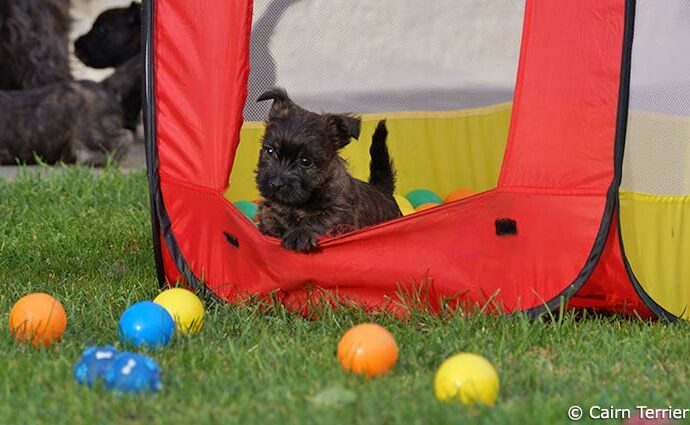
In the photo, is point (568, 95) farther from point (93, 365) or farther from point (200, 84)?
point (93, 365)

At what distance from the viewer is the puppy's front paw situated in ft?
14.1

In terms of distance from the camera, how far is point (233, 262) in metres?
4.62

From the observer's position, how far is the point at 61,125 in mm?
8141

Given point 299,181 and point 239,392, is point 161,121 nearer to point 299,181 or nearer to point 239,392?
point 299,181

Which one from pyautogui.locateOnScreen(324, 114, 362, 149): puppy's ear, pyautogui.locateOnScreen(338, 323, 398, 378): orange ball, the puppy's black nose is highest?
pyautogui.locateOnScreen(324, 114, 362, 149): puppy's ear

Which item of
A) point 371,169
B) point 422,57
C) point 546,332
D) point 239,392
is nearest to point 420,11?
point 422,57

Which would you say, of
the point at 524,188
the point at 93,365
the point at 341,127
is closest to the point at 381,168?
the point at 341,127

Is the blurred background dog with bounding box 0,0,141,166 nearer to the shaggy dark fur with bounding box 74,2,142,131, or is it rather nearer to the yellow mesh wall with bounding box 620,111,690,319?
the shaggy dark fur with bounding box 74,2,142,131

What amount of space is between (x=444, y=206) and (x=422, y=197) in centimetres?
216

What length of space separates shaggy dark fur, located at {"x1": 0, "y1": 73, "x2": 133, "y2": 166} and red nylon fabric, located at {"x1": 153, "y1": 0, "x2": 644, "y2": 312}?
355cm

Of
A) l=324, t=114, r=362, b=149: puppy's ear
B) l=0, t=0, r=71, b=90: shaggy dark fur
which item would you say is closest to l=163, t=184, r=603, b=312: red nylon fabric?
l=324, t=114, r=362, b=149: puppy's ear

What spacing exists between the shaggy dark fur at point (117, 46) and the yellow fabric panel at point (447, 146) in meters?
3.26

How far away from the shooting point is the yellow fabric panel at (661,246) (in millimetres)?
4047

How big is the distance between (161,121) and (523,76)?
1.57m
